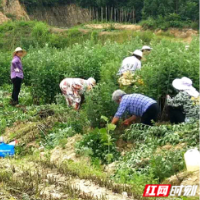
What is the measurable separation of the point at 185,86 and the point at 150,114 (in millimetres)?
908

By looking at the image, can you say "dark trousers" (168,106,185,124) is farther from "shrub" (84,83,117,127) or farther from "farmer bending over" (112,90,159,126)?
"shrub" (84,83,117,127)

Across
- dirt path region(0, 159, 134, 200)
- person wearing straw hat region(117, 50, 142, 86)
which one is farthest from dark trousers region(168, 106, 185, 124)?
dirt path region(0, 159, 134, 200)

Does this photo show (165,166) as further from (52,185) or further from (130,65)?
(130,65)

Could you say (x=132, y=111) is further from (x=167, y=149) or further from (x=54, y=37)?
(x=54, y=37)

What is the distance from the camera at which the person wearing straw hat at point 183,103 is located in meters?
6.49

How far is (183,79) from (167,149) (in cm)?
167

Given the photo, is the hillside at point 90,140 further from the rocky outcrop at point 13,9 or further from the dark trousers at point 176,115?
the rocky outcrop at point 13,9

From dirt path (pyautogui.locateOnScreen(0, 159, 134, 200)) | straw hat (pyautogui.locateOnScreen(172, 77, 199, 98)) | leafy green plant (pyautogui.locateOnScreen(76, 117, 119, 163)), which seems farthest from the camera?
straw hat (pyautogui.locateOnScreen(172, 77, 199, 98))

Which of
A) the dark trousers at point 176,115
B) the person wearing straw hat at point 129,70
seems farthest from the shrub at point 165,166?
the person wearing straw hat at point 129,70

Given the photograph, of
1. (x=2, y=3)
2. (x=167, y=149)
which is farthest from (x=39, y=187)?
(x=2, y=3)

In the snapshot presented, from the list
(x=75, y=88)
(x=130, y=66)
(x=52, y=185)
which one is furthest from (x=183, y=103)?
(x=52, y=185)

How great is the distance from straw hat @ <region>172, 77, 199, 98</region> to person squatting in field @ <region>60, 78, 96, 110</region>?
85.9 inches

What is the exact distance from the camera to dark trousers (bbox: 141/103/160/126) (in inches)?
252

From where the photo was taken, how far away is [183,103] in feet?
21.7
